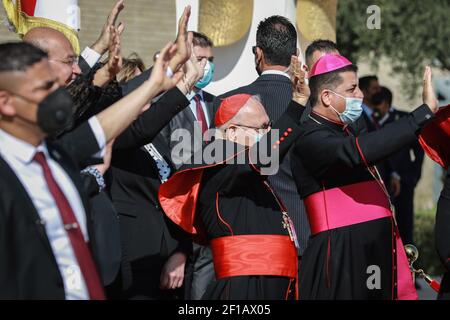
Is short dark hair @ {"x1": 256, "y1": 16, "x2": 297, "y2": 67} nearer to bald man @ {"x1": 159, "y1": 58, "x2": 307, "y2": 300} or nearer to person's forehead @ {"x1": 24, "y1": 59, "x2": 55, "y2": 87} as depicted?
bald man @ {"x1": 159, "y1": 58, "x2": 307, "y2": 300}

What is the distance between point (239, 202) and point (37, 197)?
153 cm

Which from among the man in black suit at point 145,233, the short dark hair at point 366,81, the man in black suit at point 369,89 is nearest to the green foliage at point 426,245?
the man in black suit at point 369,89

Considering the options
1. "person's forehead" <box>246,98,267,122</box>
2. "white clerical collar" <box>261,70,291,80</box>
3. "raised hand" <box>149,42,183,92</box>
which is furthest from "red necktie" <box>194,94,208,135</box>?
"raised hand" <box>149,42,183,92</box>

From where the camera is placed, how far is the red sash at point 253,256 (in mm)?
4402

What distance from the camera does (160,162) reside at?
16.5ft

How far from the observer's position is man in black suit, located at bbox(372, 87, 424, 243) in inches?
379

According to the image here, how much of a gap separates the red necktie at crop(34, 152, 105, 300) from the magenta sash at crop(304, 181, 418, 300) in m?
1.77

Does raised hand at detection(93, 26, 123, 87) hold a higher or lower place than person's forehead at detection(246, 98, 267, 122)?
higher

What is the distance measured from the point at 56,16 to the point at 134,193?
1726 mm
